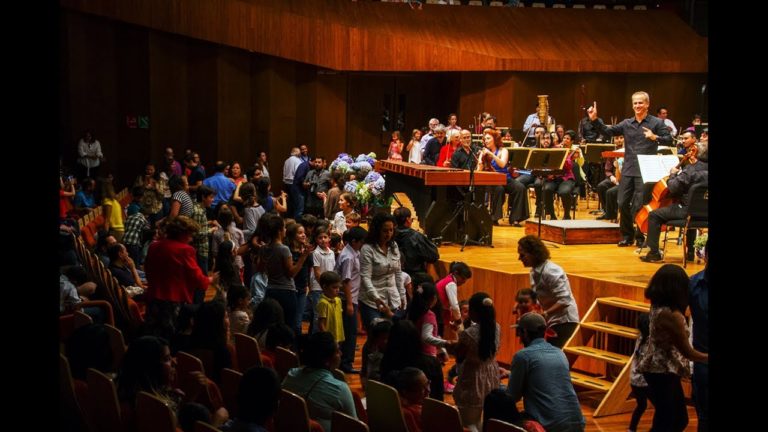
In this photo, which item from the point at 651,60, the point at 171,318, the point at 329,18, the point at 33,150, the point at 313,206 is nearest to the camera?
the point at 33,150

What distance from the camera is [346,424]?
4.32m

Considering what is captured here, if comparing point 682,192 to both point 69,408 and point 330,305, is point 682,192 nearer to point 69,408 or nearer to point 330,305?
point 330,305

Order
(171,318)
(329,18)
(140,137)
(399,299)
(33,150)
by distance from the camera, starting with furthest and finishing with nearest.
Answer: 1. (329,18)
2. (140,137)
3. (399,299)
4. (171,318)
5. (33,150)

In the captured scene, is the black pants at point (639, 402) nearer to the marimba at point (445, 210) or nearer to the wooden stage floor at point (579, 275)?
the wooden stage floor at point (579, 275)

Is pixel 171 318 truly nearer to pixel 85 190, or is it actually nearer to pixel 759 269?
pixel 759 269

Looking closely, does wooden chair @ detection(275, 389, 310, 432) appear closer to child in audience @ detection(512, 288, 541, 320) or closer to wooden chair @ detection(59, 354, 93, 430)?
wooden chair @ detection(59, 354, 93, 430)

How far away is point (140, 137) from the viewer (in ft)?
61.1

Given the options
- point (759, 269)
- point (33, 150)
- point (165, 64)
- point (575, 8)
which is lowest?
point (759, 269)

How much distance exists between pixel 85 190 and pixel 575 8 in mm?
13494

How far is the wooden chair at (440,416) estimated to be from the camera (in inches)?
180

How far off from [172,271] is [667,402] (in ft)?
11.1

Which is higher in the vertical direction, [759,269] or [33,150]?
[33,150]

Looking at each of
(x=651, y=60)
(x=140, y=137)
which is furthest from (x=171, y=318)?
(x=651, y=60)

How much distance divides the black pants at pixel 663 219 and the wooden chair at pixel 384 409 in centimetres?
500
